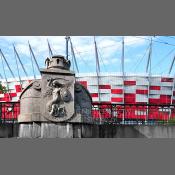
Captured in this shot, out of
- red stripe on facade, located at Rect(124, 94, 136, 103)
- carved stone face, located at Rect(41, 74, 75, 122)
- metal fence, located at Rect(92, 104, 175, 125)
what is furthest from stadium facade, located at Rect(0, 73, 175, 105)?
carved stone face, located at Rect(41, 74, 75, 122)

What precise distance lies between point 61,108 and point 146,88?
3635 cm

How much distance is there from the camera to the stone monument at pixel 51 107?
11.0 meters

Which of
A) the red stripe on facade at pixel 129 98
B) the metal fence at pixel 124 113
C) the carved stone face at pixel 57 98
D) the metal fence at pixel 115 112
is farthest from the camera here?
the red stripe on facade at pixel 129 98

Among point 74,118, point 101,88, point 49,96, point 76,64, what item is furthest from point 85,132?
point 76,64

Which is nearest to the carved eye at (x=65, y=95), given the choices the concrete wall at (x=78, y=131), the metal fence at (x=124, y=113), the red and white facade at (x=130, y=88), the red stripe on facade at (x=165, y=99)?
the concrete wall at (x=78, y=131)

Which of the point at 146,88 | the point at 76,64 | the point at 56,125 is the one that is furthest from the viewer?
the point at 76,64

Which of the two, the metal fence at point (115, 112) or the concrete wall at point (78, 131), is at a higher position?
the metal fence at point (115, 112)

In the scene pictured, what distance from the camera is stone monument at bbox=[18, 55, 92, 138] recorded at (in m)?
11.0

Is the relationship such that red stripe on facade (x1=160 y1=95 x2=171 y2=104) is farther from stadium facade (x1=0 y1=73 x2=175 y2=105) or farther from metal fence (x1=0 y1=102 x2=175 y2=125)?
metal fence (x1=0 y1=102 x2=175 y2=125)

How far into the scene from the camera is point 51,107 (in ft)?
36.0

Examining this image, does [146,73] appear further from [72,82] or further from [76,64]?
[72,82]

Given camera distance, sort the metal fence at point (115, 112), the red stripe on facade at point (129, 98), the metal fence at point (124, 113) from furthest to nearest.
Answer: the red stripe on facade at point (129, 98) < the metal fence at point (124, 113) < the metal fence at point (115, 112)

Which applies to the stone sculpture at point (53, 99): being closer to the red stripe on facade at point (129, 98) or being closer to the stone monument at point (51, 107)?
the stone monument at point (51, 107)

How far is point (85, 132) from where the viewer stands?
1148 cm
